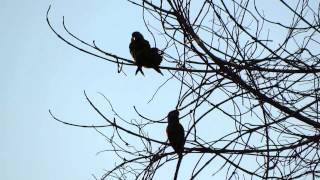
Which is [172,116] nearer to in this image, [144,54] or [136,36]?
[144,54]

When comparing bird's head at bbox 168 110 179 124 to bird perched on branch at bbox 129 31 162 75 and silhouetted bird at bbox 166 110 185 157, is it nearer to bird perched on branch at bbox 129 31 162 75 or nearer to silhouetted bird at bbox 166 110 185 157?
silhouetted bird at bbox 166 110 185 157

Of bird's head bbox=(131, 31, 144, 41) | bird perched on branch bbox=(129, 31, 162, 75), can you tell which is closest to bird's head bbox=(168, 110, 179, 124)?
bird perched on branch bbox=(129, 31, 162, 75)

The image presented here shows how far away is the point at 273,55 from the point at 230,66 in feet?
1.25

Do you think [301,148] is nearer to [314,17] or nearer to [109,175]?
[314,17]

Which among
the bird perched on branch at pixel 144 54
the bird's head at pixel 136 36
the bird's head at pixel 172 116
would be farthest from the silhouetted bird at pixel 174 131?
the bird's head at pixel 136 36

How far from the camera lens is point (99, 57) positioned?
309cm

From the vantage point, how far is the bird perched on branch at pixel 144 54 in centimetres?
→ 428

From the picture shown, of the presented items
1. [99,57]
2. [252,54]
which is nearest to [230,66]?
[252,54]

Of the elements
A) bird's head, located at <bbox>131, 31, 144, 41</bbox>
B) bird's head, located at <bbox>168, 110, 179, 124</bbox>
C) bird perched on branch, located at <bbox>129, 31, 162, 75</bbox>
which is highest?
bird's head, located at <bbox>131, 31, 144, 41</bbox>

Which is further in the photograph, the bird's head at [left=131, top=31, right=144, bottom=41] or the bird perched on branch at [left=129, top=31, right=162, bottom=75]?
the bird's head at [left=131, top=31, right=144, bottom=41]

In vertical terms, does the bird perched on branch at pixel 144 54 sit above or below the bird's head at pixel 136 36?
below

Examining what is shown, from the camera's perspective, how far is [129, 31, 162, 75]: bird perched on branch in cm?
428

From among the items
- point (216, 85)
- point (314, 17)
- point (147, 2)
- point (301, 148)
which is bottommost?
point (301, 148)

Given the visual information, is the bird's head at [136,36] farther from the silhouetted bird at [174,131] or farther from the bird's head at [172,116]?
the bird's head at [172,116]
